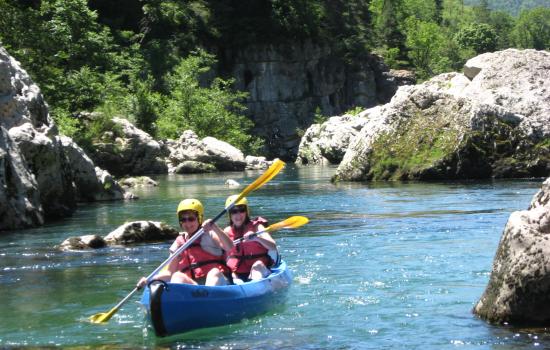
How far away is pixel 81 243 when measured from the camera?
1420 centimetres

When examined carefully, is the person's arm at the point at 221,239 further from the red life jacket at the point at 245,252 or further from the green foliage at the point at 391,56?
the green foliage at the point at 391,56

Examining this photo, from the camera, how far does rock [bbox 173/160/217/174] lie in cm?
3691

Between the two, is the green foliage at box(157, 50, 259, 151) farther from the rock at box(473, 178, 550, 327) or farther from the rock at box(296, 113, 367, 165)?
the rock at box(473, 178, 550, 327)

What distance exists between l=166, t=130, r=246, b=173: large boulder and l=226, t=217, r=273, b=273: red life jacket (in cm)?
2697

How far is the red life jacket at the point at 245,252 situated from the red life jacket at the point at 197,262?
592mm

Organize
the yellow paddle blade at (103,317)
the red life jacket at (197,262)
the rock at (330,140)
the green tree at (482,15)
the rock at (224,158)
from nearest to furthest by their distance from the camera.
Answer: the yellow paddle blade at (103,317) < the red life jacket at (197,262) < the rock at (224,158) < the rock at (330,140) < the green tree at (482,15)

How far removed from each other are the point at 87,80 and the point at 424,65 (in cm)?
5242

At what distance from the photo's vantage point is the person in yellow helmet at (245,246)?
999 cm

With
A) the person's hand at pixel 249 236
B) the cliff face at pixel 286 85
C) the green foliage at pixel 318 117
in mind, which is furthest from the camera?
the cliff face at pixel 286 85

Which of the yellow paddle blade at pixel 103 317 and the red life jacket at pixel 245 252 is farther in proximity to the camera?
the red life jacket at pixel 245 252

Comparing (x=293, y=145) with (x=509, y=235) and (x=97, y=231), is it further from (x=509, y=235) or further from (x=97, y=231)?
(x=509, y=235)

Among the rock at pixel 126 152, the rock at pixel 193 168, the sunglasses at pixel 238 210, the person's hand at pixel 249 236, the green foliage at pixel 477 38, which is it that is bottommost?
the person's hand at pixel 249 236

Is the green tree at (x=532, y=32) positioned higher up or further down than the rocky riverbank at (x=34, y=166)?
higher up

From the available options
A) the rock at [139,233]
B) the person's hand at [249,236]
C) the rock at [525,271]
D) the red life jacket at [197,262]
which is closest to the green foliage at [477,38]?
the rock at [139,233]
